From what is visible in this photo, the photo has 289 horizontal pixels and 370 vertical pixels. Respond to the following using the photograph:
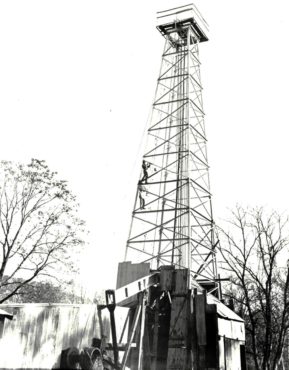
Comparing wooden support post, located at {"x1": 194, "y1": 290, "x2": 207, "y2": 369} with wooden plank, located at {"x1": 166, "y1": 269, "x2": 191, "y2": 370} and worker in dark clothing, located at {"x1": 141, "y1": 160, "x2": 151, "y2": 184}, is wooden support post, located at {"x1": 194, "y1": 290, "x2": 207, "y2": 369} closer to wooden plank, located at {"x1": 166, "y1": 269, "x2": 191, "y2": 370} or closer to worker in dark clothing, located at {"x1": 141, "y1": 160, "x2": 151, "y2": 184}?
wooden plank, located at {"x1": 166, "y1": 269, "x2": 191, "y2": 370}

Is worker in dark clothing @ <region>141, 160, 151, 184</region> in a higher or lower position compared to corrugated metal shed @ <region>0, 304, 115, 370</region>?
higher

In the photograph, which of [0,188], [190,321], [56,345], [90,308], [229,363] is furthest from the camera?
[0,188]

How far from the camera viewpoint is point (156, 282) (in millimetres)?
11453

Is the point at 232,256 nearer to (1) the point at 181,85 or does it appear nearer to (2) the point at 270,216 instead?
(2) the point at 270,216

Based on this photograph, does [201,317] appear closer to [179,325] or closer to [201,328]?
[201,328]

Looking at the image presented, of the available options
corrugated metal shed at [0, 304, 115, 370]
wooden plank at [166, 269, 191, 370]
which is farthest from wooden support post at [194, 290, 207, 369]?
corrugated metal shed at [0, 304, 115, 370]

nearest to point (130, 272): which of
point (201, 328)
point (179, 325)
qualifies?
point (179, 325)

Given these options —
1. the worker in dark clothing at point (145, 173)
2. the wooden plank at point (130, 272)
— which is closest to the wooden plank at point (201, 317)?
the wooden plank at point (130, 272)

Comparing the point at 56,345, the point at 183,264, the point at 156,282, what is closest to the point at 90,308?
the point at 56,345

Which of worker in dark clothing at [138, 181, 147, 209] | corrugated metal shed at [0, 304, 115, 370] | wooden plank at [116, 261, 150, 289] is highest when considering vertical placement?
worker in dark clothing at [138, 181, 147, 209]

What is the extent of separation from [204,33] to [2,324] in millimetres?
14797

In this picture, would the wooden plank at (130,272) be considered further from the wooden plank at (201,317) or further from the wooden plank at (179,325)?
the wooden plank at (201,317)

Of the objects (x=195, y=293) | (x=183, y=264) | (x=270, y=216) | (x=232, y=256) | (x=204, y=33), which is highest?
(x=204, y=33)

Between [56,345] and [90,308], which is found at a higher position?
[90,308]
